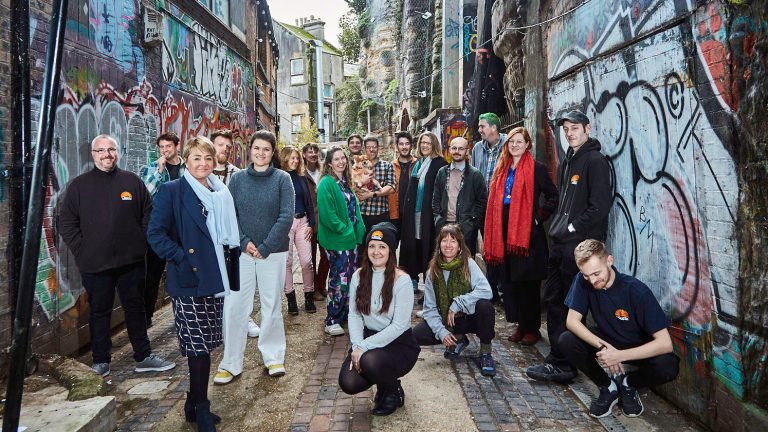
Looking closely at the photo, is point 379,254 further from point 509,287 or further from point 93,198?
point 93,198

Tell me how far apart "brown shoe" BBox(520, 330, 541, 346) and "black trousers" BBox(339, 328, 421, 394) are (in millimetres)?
1831

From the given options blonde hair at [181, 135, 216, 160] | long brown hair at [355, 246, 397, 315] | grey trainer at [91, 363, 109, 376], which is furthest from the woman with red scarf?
grey trainer at [91, 363, 109, 376]

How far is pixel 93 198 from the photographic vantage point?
4.33 m

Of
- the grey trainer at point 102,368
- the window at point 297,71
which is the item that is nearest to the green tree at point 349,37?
the window at point 297,71

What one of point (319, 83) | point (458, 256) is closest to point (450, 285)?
point (458, 256)

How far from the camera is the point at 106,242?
4.31m

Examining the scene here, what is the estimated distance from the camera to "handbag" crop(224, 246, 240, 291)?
3.81m

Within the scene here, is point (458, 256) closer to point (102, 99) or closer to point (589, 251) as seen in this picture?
point (589, 251)

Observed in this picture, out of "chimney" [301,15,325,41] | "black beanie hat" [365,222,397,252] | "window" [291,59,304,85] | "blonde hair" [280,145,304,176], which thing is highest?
"chimney" [301,15,325,41]

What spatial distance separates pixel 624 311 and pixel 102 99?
5337mm

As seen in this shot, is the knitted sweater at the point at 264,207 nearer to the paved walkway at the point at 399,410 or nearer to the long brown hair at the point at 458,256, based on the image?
the paved walkway at the point at 399,410

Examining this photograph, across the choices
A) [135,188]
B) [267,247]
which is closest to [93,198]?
[135,188]

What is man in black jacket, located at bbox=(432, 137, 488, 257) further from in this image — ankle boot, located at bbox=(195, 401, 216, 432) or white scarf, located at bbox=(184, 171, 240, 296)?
ankle boot, located at bbox=(195, 401, 216, 432)

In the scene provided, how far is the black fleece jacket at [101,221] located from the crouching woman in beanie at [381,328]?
205 centimetres
